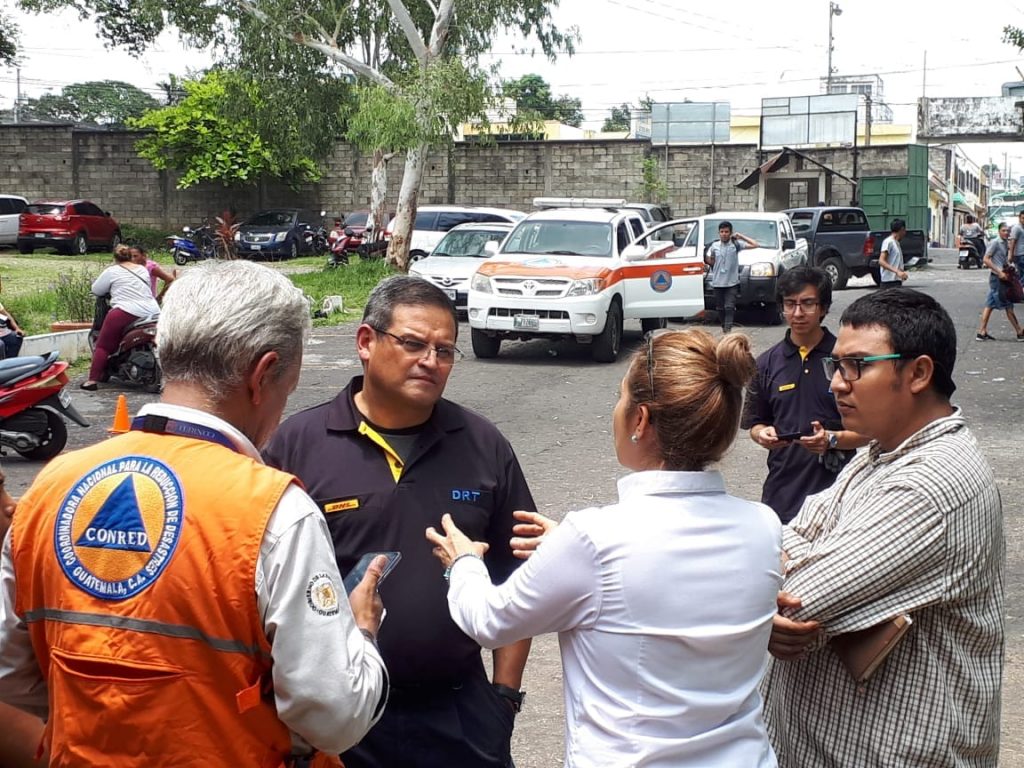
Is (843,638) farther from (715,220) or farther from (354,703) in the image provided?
(715,220)

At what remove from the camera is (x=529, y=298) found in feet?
50.9

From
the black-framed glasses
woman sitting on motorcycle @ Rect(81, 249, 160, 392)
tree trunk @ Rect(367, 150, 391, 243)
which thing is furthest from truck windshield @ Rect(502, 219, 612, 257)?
the black-framed glasses

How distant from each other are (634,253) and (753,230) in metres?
6.46

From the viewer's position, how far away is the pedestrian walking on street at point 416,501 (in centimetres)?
Answer: 295

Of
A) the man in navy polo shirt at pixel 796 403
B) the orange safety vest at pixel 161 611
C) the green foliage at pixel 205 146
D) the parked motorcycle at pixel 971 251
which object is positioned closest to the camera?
the orange safety vest at pixel 161 611

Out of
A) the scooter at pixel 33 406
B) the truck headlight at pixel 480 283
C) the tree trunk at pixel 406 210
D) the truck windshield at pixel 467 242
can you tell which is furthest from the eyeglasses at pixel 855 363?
the tree trunk at pixel 406 210

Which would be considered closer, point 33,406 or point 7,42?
point 33,406

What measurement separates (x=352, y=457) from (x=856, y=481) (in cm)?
127

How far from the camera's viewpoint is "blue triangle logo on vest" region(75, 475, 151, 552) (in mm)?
2037

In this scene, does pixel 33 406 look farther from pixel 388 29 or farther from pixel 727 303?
pixel 388 29

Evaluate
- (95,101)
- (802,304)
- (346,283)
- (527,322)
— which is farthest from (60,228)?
(95,101)

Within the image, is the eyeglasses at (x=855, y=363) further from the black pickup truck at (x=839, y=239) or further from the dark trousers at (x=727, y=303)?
the black pickup truck at (x=839, y=239)

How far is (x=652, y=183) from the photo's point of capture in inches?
1564

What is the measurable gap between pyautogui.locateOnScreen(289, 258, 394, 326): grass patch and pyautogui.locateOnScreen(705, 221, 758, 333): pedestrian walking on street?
5.87 metres
